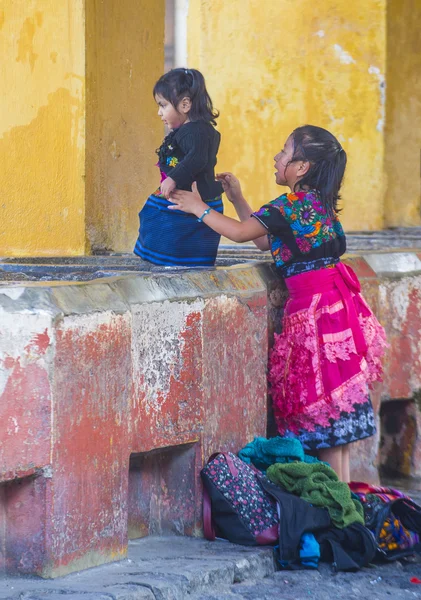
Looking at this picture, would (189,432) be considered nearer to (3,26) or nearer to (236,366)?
(236,366)

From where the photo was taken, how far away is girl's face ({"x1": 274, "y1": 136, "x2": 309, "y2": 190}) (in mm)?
4090

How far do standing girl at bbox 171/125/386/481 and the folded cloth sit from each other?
22 cm

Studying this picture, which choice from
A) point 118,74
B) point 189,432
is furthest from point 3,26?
point 189,432

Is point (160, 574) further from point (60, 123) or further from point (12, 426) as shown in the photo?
point (60, 123)

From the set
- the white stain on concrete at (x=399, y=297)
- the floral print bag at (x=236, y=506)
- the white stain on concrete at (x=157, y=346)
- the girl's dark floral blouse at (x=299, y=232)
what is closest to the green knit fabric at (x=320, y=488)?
the floral print bag at (x=236, y=506)

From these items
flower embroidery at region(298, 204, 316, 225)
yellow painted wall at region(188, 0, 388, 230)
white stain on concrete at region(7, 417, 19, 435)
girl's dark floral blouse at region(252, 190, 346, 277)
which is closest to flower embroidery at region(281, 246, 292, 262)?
girl's dark floral blouse at region(252, 190, 346, 277)

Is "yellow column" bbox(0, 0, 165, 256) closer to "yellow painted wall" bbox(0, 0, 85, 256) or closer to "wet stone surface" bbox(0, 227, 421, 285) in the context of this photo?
"yellow painted wall" bbox(0, 0, 85, 256)

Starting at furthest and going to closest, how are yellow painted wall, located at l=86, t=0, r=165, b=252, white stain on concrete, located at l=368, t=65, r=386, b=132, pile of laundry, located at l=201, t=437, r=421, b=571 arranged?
white stain on concrete, located at l=368, t=65, r=386, b=132 < yellow painted wall, located at l=86, t=0, r=165, b=252 < pile of laundry, located at l=201, t=437, r=421, b=571

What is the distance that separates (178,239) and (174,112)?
47 cm

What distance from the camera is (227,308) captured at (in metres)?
3.66

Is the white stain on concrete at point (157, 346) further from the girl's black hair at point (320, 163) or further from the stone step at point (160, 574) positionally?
the girl's black hair at point (320, 163)

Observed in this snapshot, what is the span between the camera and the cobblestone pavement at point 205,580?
2924 millimetres

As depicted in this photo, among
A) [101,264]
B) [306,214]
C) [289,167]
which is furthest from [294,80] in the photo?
[306,214]

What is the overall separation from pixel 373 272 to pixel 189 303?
1.39m
